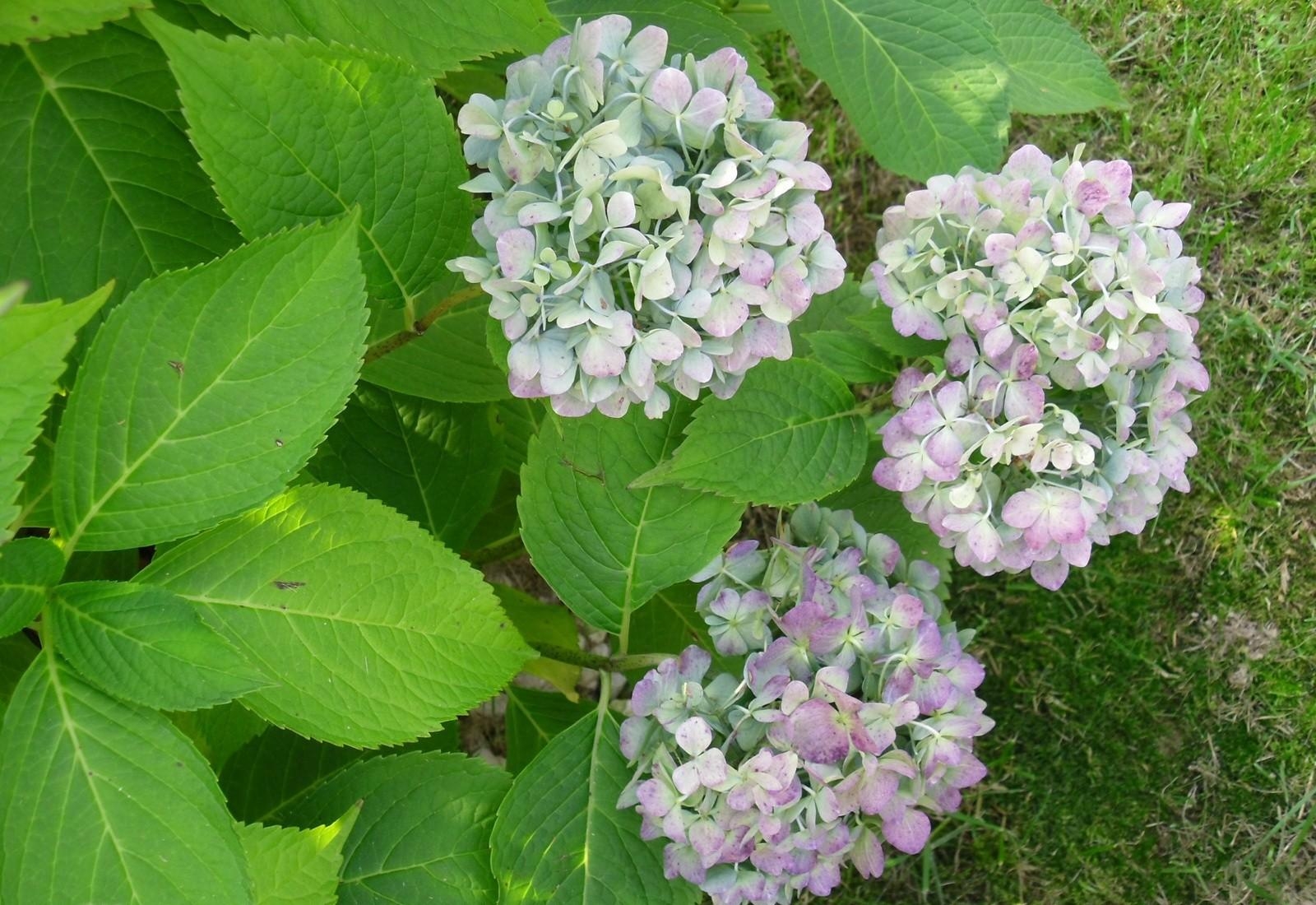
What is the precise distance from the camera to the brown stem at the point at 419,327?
1445 mm

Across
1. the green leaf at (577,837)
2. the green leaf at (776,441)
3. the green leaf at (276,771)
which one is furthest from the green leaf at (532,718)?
the green leaf at (776,441)

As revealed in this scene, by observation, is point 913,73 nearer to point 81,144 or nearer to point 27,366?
point 81,144

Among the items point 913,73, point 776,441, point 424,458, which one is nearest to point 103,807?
point 424,458

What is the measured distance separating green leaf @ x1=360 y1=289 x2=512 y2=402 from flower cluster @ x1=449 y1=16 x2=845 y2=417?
1.17 feet

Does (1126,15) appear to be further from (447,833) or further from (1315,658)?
(447,833)

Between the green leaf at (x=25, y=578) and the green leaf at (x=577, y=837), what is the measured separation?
2.02 ft

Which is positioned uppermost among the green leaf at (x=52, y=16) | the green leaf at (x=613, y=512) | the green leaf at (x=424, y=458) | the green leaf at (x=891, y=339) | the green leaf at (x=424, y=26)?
the green leaf at (x=52, y=16)

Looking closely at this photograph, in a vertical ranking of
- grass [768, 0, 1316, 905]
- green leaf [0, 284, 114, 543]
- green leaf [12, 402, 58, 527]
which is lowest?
grass [768, 0, 1316, 905]

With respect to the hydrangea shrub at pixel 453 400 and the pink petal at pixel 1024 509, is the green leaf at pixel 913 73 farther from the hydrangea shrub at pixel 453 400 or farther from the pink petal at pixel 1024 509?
the pink petal at pixel 1024 509

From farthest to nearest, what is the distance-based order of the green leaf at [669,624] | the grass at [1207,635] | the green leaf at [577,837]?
the grass at [1207,635] < the green leaf at [669,624] < the green leaf at [577,837]

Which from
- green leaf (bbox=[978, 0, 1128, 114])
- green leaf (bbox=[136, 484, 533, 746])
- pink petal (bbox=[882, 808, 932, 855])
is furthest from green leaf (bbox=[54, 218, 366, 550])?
green leaf (bbox=[978, 0, 1128, 114])

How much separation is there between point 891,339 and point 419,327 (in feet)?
2.13

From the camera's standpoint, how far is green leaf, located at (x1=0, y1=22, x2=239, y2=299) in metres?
1.37

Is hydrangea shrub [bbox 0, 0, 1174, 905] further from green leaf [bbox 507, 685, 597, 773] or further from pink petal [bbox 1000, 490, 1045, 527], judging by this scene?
green leaf [bbox 507, 685, 597, 773]
